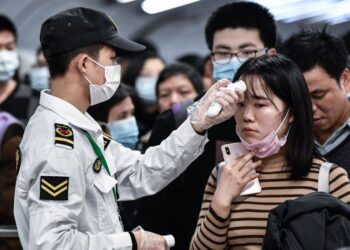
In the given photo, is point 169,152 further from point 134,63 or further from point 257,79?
point 134,63

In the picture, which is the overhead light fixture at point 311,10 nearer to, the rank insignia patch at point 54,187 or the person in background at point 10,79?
the person in background at point 10,79

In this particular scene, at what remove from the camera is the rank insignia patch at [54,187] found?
2701mm

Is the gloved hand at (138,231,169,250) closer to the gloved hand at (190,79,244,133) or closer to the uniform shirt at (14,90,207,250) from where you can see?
the uniform shirt at (14,90,207,250)

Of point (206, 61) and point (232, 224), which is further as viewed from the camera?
point (206, 61)

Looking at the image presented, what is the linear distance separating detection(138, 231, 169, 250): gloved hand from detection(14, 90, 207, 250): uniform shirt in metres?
0.06

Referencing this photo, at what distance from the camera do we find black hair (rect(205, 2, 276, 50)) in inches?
152

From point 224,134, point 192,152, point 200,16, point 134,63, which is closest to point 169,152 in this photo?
point 192,152

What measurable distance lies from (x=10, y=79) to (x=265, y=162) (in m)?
3.39

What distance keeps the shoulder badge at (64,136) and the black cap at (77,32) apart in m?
0.32

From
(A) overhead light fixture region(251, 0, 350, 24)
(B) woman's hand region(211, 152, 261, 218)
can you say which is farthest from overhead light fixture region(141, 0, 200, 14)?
(B) woman's hand region(211, 152, 261, 218)

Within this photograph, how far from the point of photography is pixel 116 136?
470 cm

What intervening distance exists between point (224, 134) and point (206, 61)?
333 centimetres

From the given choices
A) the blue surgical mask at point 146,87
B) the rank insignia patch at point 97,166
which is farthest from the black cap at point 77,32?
the blue surgical mask at point 146,87

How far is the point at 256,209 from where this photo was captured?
2826mm
